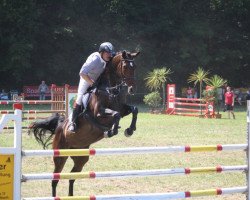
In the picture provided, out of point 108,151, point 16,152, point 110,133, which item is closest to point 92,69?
point 110,133

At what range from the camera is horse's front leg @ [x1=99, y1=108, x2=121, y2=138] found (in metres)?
8.21

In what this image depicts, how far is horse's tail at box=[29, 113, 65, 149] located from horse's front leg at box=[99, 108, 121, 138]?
118 centimetres

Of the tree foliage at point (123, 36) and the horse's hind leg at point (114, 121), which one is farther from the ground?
the tree foliage at point (123, 36)

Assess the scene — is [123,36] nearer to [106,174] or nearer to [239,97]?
[239,97]

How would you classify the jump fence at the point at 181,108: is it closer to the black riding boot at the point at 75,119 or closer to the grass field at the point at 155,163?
the grass field at the point at 155,163

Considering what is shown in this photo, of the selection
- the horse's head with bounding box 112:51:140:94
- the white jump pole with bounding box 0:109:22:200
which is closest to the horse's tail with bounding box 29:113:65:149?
the horse's head with bounding box 112:51:140:94

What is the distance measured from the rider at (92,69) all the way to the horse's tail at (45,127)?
2.12 ft

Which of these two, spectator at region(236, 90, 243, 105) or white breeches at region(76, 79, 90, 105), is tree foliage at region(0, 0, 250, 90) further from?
white breeches at region(76, 79, 90, 105)

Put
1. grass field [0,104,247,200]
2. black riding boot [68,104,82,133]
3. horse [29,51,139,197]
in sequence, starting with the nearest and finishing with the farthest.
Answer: horse [29,51,139,197], black riding boot [68,104,82,133], grass field [0,104,247,200]

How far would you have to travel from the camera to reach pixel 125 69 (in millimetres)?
8516

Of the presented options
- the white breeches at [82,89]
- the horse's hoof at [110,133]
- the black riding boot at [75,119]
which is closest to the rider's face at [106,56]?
the white breeches at [82,89]

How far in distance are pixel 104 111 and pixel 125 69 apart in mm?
743

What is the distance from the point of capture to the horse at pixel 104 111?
27.7 feet

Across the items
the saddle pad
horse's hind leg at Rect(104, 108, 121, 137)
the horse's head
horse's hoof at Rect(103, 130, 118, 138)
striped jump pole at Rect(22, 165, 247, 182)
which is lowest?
striped jump pole at Rect(22, 165, 247, 182)
